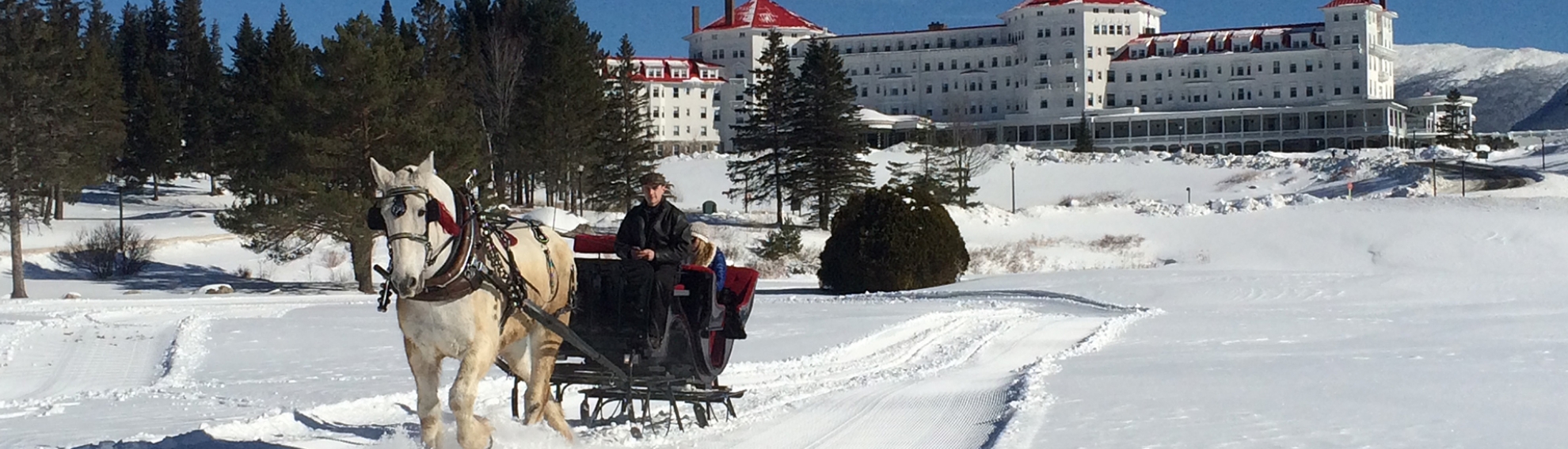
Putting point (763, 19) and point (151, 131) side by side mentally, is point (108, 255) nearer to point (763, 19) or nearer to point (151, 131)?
point (151, 131)

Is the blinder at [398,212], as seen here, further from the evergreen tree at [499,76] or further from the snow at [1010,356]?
the evergreen tree at [499,76]

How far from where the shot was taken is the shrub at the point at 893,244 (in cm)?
3512

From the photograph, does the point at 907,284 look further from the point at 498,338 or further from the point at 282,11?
the point at 282,11

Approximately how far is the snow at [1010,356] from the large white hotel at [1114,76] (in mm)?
76139

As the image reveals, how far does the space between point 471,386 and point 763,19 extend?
130742 millimetres

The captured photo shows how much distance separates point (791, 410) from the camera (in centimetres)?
1228

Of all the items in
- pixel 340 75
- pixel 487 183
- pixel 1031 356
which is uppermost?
pixel 340 75

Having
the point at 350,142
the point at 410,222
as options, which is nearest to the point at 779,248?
the point at 350,142

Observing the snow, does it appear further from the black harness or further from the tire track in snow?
the black harness

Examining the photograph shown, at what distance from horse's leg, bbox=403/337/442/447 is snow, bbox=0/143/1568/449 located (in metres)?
0.90

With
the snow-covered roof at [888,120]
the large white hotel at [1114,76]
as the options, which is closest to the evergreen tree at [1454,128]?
the large white hotel at [1114,76]

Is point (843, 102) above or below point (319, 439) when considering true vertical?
above

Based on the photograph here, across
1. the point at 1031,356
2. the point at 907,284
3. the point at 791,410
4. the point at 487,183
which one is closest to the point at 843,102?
the point at 487,183

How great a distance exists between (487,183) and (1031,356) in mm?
28060
